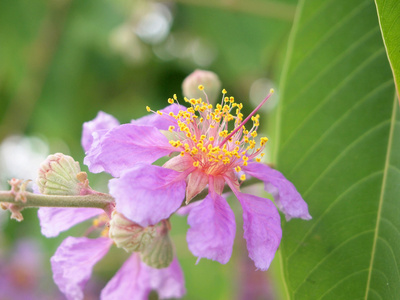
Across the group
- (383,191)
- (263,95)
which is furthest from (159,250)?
(263,95)

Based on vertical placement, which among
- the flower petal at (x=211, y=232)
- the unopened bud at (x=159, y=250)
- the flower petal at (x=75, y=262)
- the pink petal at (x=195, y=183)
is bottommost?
the flower petal at (x=75, y=262)

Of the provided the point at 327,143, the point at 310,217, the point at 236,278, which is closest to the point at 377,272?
the point at 310,217

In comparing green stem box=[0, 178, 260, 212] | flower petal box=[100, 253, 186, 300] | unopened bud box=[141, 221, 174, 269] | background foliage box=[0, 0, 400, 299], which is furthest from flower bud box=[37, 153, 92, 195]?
background foliage box=[0, 0, 400, 299]

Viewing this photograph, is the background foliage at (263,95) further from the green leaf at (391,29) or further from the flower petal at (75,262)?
the flower petal at (75,262)

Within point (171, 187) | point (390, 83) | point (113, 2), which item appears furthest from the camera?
point (113, 2)

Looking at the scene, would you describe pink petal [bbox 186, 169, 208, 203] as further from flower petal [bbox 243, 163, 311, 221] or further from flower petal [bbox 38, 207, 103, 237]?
flower petal [bbox 38, 207, 103, 237]

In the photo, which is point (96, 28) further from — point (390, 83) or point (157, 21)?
point (390, 83)

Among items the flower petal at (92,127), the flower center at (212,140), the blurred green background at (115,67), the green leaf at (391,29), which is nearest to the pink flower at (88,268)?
the flower petal at (92,127)
